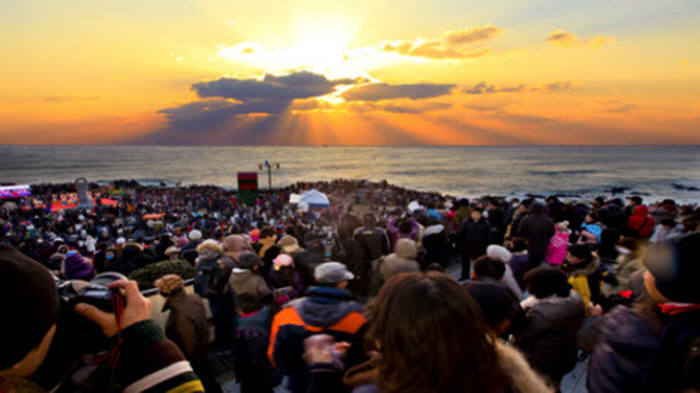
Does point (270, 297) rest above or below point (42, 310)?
below

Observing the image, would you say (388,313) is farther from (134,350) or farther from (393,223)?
(393,223)

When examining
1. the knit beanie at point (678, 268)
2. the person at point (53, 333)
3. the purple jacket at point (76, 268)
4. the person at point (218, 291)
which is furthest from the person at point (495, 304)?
the purple jacket at point (76, 268)

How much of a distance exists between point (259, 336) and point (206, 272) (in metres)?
1.09

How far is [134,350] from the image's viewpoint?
1.20 meters

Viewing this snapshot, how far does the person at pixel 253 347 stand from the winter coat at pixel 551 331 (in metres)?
2.24

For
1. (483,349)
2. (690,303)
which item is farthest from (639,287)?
(483,349)

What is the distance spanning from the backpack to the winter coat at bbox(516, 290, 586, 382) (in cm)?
307

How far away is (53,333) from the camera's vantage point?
3.51 feet

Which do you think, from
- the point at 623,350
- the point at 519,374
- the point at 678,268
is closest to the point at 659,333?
the point at 623,350

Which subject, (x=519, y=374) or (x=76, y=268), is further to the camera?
(x=76, y=268)

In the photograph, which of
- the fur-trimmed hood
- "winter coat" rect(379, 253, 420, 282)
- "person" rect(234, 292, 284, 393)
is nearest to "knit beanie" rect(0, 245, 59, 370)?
the fur-trimmed hood

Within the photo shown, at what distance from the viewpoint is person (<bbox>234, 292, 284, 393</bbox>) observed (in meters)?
3.14

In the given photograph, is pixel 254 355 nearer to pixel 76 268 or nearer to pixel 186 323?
pixel 186 323

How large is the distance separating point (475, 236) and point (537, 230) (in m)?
1.00
